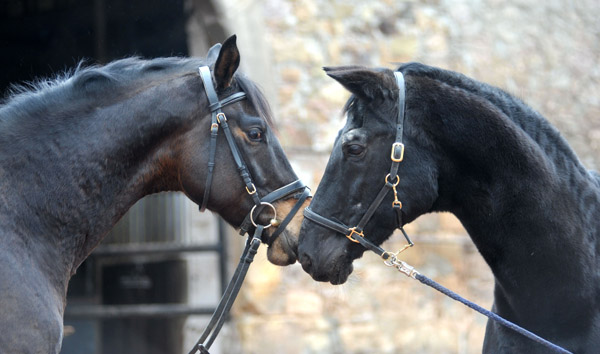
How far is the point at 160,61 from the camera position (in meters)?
3.12

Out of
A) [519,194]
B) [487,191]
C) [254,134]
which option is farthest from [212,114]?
Answer: [519,194]

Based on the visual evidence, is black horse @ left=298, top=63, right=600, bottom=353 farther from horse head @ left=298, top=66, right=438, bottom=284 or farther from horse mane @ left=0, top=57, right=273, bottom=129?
horse mane @ left=0, top=57, right=273, bottom=129

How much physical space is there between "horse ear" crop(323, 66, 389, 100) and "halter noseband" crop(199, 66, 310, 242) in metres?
0.51

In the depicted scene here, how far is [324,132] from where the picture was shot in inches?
246

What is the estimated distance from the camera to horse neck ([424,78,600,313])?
2678 mm

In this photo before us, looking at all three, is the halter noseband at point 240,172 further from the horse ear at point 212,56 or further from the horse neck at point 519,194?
the horse neck at point 519,194

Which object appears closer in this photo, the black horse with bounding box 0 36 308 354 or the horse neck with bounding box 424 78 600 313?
the black horse with bounding box 0 36 308 354

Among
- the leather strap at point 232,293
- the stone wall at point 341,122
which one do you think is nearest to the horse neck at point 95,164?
the leather strap at point 232,293

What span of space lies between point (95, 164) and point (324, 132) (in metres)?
3.59

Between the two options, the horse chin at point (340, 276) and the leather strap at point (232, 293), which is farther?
the leather strap at point (232, 293)

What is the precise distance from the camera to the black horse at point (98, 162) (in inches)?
99.0

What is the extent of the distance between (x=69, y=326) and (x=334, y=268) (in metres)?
4.89

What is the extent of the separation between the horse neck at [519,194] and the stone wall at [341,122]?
3.07 metres

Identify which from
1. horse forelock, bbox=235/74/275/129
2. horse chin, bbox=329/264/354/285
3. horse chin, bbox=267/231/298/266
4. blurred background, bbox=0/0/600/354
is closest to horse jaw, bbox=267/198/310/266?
horse chin, bbox=267/231/298/266
